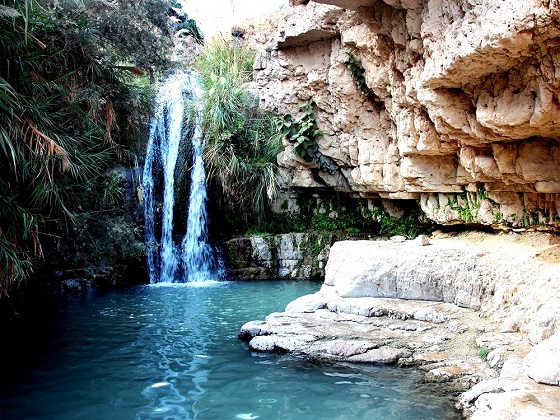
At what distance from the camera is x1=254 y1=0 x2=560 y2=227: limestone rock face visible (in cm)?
536

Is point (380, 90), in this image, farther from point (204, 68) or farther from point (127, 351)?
point (204, 68)

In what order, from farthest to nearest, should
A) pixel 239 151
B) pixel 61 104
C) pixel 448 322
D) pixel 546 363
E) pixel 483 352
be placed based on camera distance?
pixel 239 151, pixel 61 104, pixel 448 322, pixel 483 352, pixel 546 363

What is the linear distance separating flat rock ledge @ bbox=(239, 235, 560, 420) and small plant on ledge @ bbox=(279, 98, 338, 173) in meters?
3.88

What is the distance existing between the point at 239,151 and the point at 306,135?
2.63 meters

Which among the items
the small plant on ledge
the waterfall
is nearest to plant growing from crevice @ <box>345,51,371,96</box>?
the small plant on ledge

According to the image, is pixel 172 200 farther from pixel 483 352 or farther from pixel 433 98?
pixel 483 352

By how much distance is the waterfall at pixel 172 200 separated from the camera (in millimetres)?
13070

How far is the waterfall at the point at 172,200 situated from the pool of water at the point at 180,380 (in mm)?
5013

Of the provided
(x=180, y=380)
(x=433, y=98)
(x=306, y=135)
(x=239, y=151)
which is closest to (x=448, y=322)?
(x=433, y=98)

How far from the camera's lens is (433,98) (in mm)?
7043

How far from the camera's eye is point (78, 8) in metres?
7.41

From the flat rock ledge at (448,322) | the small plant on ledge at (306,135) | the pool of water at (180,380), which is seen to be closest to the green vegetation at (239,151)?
the small plant on ledge at (306,135)

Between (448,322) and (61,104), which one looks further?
(61,104)

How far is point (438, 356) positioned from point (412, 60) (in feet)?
14.9
